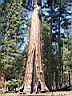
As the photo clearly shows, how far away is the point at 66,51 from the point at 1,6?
8259 mm

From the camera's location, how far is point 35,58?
1443 cm

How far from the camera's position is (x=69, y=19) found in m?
24.6

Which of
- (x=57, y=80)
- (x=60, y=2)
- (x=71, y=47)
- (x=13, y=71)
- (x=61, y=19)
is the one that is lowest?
(x=57, y=80)

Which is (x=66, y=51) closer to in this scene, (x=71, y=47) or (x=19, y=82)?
(x=71, y=47)

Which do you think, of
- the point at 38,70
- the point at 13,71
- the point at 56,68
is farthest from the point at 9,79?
the point at 38,70

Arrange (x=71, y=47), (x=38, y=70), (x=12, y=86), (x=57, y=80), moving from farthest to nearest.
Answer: (x=57, y=80)
(x=71, y=47)
(x=12, y=86)
(x=38, y=70)

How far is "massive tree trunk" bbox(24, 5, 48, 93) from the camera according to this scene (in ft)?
46.0

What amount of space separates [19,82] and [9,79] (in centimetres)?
88

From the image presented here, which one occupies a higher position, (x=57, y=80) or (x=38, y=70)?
(x=38, y=70)

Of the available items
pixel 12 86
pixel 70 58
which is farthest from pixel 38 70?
pixel 70 58

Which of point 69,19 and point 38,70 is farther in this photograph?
point 69,19

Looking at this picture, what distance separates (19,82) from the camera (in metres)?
24.3

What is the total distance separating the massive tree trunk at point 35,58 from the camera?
14015 millimetres

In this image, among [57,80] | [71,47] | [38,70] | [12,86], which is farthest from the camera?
[57,80]
